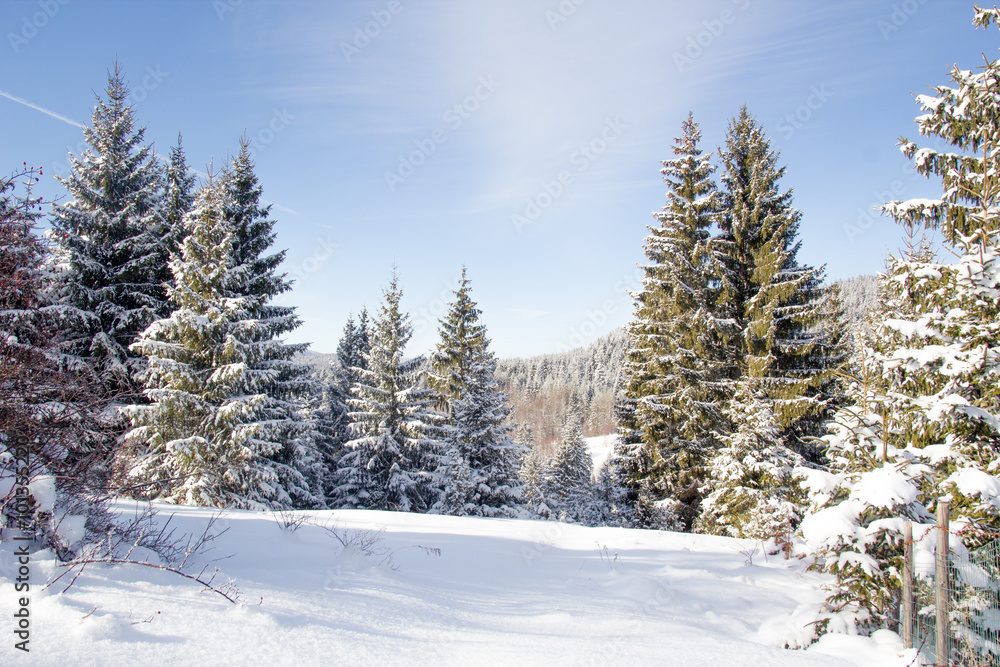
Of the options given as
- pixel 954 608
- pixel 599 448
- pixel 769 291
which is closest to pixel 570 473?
pixel 769 291

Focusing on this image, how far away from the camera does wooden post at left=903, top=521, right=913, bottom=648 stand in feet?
15.3

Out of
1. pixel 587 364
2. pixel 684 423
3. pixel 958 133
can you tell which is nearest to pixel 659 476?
pixel 684 423

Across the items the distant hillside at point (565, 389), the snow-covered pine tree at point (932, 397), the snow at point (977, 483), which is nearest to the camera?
the snow at point (977, 483)

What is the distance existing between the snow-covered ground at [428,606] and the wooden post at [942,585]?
0.29 metres

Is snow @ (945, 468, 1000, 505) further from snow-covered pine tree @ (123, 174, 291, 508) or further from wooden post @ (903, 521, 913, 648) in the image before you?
snow-covered pine tree @ (123, 174, 291, 508)

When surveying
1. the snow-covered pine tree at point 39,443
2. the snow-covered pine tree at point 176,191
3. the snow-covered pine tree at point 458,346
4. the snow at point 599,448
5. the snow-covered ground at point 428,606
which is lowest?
the snow at point 599,448

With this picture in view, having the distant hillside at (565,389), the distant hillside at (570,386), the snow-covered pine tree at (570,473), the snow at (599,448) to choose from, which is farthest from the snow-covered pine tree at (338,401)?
the snow at (599,448)

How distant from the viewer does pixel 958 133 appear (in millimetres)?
6684

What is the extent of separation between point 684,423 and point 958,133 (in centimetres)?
1122

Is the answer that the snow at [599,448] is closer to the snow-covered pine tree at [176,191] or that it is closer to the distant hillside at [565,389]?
the distant hillside at [565,389]

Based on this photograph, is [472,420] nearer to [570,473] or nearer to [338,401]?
[338,401]

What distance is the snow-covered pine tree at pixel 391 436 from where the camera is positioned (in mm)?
19719

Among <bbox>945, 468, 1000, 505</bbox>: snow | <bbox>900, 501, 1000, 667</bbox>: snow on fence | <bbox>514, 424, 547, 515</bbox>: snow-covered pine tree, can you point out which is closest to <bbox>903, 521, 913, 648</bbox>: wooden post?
<bbox>900, 501, 1000, 667</bbox>: snow on fence

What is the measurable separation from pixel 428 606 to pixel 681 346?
14776 mm
